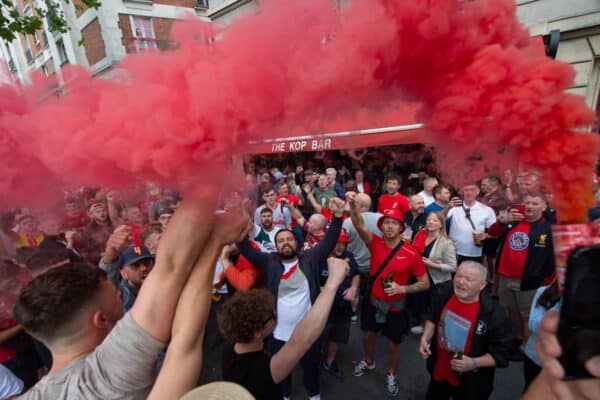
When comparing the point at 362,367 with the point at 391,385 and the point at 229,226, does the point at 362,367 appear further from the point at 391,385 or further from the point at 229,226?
the point at 229,226

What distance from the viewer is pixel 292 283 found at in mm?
2922

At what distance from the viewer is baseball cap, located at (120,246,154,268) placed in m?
2.65

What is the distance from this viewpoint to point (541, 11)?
6578 mm

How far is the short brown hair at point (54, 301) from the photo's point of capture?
1213 mm

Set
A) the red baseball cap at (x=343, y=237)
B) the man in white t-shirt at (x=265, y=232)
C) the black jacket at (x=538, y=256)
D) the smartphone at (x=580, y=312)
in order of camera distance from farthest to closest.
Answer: the man in white t-shirt at (x=265, y=232), the red baseball cap at (x=343, y=237), the black jacket at (x=538, y=256), the smartphone at (x=580, y=312)

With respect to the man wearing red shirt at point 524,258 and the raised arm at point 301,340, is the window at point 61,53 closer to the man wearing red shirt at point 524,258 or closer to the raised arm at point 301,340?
the raised arm at point 301,340

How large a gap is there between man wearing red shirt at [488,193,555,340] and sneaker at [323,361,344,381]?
6.84ft

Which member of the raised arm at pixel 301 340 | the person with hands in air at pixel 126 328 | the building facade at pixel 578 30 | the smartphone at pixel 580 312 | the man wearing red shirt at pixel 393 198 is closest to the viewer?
the smartphone at pixel 580 312

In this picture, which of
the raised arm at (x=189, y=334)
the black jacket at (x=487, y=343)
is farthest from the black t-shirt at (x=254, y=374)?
the black jacket at (x=487, y=343)

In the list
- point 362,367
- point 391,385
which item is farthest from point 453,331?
point 362,367

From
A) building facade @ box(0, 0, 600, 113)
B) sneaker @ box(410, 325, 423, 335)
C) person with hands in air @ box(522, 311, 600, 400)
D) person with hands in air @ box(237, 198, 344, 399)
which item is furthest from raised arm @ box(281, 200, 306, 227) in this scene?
person with hands in air @ box(522, 311, 600, 400)

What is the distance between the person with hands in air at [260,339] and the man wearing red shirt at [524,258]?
8.20 feet

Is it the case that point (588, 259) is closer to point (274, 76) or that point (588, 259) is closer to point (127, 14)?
point (274, 76)

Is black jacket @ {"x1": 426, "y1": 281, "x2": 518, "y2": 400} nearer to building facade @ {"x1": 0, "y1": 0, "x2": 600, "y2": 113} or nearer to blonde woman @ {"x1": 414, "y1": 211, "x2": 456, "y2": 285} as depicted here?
blonde woman @ {"x1": 414, "y1": 211, "x2": 456, "y2": 285}
